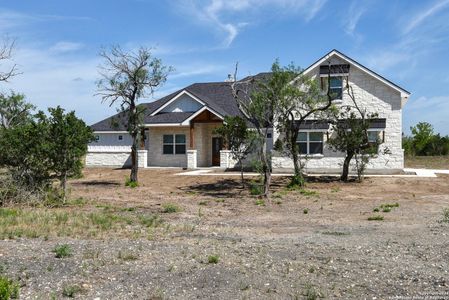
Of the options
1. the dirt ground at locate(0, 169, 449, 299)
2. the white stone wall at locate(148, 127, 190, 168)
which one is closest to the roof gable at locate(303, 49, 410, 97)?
the white stone wall at locate(148, 127, 190, 168)

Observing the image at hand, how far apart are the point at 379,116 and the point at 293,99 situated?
946cm

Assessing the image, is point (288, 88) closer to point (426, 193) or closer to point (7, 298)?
point (426, 193)

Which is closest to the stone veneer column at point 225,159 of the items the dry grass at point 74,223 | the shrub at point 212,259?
the dry grass at point 74,223

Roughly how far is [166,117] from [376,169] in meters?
14.0

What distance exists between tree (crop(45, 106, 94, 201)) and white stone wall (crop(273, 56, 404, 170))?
14.6m

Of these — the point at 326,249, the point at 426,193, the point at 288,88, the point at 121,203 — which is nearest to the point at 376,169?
the point at 426,193

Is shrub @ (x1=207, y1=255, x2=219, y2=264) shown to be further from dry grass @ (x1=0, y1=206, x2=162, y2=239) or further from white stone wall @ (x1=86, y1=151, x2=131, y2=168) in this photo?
white stone wall @ (x1=86, y1=151, x2=131, y2=168)

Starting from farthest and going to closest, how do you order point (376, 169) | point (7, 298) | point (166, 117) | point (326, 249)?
point (166, 117) → point (376, 169) → point (326, 249) → point (7, 298)

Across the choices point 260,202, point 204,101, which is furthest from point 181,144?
point 260,202

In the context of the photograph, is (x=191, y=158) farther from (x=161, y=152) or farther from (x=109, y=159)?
(x=109, y=159)

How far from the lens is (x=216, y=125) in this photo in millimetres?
33469

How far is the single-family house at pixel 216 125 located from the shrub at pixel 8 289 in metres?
17.8

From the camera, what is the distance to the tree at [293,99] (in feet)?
65.5

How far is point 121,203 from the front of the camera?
16.9 m
